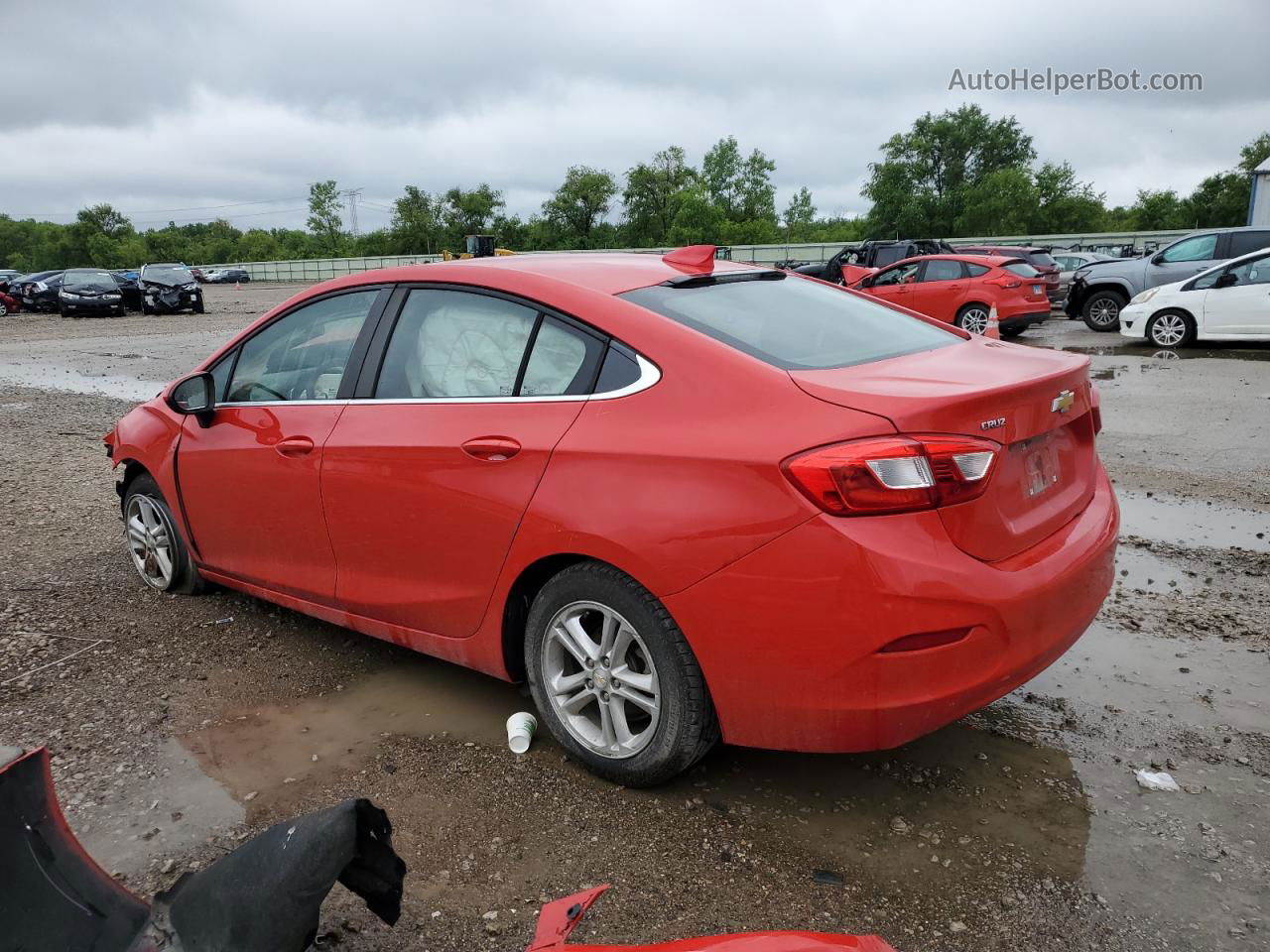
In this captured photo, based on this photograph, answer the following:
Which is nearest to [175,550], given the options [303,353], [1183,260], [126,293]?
[303,353]

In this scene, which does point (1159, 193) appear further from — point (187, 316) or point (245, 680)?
point (245, 680)

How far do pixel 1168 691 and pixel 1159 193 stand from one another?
268 ft

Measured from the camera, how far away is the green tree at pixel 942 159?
7625 cm

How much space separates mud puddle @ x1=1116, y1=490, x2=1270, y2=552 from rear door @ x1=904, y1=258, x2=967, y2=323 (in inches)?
439

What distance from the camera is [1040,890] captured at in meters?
2.49

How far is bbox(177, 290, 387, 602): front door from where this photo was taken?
11.9 feet

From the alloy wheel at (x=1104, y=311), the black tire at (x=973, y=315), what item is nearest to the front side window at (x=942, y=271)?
the black tire at (x=973, y=315)

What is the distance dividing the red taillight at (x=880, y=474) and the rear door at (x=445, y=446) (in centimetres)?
81

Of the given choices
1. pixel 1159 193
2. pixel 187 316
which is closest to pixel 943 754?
pixel 187 316

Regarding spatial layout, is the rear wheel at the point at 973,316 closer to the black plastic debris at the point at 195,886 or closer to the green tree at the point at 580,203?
the black plastic debris at the point at 195,886

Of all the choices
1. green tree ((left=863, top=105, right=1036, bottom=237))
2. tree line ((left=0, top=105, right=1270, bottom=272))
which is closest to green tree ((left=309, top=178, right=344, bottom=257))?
tree line ((left=0, top=105, right=1270, bottom=272))

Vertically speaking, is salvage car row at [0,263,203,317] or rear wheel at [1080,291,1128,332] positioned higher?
salvage car row at [0,263,203,317]

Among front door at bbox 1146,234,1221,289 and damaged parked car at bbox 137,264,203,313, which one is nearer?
front door at bbox 1146,234,1221,289

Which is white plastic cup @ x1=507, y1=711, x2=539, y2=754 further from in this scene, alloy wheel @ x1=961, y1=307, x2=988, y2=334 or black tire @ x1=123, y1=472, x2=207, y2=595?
alloy wheel @ x1=961, y1=307, x2=988, y2=334
